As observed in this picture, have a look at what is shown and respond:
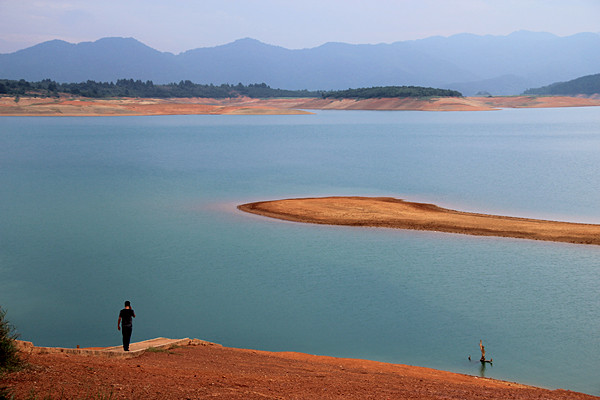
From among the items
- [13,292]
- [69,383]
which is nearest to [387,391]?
[69,383]

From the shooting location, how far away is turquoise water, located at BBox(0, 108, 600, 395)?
53.1 feet

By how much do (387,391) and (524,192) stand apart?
31.9 m

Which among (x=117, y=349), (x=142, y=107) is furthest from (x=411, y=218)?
(x=142, y=107)

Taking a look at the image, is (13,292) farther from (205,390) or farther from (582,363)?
(582,363)

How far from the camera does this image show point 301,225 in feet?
99.3

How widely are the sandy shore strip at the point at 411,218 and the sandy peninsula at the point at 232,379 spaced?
15296 mm

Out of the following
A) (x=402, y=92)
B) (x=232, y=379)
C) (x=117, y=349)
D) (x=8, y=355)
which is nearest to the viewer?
(x=8, y=355)

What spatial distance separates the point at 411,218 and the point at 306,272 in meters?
9.98

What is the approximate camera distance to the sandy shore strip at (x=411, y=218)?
90.2 feet

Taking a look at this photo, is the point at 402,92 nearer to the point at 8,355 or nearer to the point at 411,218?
the point at 411,218

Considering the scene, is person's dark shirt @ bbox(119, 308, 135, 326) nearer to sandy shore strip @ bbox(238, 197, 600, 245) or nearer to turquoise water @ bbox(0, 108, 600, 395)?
turquoise water @ bbox(0, 108, 600, 395)

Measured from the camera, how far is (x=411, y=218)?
101 ft

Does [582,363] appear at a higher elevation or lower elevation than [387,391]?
lower

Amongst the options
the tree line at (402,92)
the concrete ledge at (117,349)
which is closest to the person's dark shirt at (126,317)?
the concrete ledge at (117,349)
